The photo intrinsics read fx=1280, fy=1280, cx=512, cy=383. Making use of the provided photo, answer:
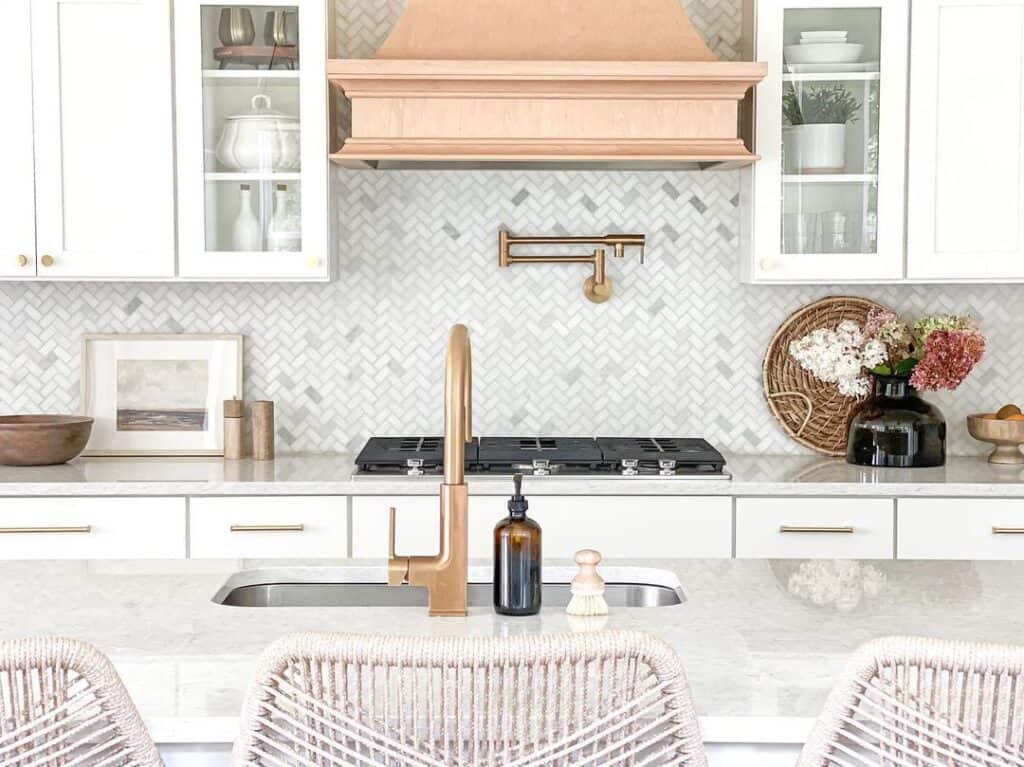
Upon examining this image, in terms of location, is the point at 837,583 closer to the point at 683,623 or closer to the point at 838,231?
the point at 683,623

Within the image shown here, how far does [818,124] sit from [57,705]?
9.52ft

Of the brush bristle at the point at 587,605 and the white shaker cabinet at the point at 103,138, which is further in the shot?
the white shaker cabinet at the point at 103,138

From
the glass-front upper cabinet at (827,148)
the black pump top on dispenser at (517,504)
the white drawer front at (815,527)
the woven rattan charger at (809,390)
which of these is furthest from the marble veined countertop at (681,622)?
the woven rattan charger at (809,390)

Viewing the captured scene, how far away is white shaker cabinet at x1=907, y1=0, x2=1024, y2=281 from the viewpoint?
353 cm

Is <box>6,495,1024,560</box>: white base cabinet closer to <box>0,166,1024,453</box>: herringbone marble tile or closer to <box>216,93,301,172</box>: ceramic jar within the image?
<box>0,166,1024,453</box>: herringbone marble tile

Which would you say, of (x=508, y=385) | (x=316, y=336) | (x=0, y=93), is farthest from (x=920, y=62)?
(x=0, y=93)

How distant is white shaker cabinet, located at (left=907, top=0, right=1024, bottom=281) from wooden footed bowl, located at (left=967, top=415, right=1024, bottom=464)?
446 mm

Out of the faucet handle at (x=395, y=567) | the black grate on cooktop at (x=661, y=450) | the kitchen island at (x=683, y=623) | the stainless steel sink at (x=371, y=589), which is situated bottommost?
the stainless steel sink at (x=371, y=589)

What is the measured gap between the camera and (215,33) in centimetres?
355

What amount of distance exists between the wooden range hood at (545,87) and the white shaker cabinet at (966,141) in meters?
0.55

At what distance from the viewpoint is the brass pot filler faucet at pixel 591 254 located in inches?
153

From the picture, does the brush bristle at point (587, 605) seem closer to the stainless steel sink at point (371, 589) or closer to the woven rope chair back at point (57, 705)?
the stainless steel sink at point (371, 589)

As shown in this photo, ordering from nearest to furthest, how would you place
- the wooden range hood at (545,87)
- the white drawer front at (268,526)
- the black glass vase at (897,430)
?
the wooden range hood at (545,87) < the white drawer front at (268,526) < the black glass vase at (897,430)

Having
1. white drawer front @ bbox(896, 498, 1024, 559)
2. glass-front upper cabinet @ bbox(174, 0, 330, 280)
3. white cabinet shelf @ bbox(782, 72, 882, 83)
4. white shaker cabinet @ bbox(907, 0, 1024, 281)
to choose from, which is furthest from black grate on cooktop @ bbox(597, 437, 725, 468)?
white cabinet shelf @ bbox(782, 72, 882, 83)
